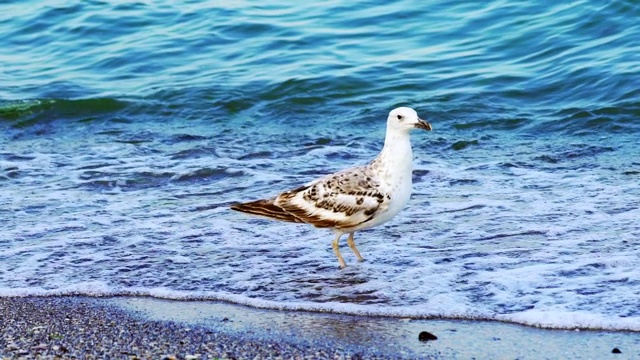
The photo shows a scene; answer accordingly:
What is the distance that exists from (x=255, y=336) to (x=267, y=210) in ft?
5.94

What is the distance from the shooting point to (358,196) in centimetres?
754

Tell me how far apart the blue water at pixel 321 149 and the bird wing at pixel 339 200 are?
315mm

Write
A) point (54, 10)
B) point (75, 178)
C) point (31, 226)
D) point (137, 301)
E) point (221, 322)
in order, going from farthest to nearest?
point (54, 10), point (75, 178), point (31, 226), point (137, 301), point (221, 322)

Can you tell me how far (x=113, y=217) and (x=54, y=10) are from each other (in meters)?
9.91


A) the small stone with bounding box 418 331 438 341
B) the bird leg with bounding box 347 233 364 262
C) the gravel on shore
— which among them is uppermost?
the gravel on shore

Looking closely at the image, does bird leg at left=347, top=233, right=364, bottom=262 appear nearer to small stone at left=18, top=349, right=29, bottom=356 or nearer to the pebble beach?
the pebble beach

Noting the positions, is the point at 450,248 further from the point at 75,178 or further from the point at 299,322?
the point at 75,178

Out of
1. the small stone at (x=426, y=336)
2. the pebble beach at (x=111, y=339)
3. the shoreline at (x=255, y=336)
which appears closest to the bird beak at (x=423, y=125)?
the shoreline at (x=255, y=336)

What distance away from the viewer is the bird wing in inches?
295

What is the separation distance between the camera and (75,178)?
33.6ft

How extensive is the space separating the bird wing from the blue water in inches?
12.4

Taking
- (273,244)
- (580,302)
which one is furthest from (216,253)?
(580,302)

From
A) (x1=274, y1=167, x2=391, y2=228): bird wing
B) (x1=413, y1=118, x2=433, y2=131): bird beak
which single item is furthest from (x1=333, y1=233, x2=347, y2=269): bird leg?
(x1=413, y1=118, x2=433, y2=131): bird beak

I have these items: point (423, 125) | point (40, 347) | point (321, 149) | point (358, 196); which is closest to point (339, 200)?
point (358, 196)
